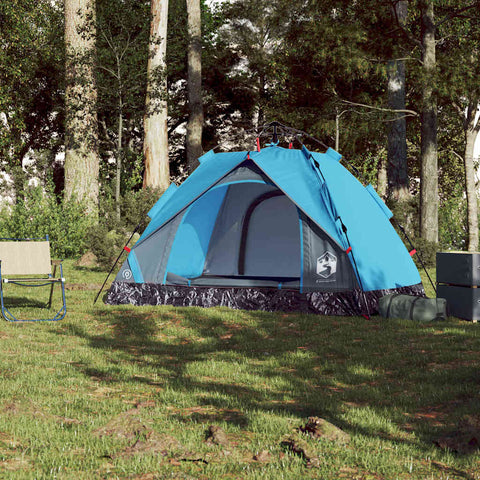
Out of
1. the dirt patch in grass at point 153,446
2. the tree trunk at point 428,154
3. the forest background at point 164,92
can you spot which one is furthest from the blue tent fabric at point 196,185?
the tree trunk at point 428,154

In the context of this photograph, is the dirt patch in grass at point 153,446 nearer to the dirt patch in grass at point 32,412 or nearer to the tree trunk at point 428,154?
the dirt patch in grass at point 32,412

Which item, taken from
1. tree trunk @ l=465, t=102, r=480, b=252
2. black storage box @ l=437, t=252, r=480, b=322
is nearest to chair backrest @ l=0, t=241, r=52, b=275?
black storage box @ l=437, t=252, r=480, b=322

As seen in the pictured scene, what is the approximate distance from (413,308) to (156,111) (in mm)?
11528

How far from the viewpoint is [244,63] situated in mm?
31766

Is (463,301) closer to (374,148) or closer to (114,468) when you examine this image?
(114,468)

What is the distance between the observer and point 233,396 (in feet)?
16.0

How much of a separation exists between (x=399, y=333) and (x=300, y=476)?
13.4 ft

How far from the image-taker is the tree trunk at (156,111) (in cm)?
1766

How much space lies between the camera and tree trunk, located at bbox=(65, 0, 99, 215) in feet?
57.2

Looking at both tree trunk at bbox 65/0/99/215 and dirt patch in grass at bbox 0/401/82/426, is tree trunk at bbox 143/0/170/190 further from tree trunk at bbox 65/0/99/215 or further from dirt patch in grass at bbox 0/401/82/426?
dirt patch in grass at bbox 0/401/82/426

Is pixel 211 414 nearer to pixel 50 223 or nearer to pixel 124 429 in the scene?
pixel 124 429

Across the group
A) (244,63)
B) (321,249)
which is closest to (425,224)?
(321,249)

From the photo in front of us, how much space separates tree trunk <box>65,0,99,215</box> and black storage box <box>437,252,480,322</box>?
1166 centimetres

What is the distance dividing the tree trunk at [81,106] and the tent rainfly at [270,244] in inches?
A: 318
